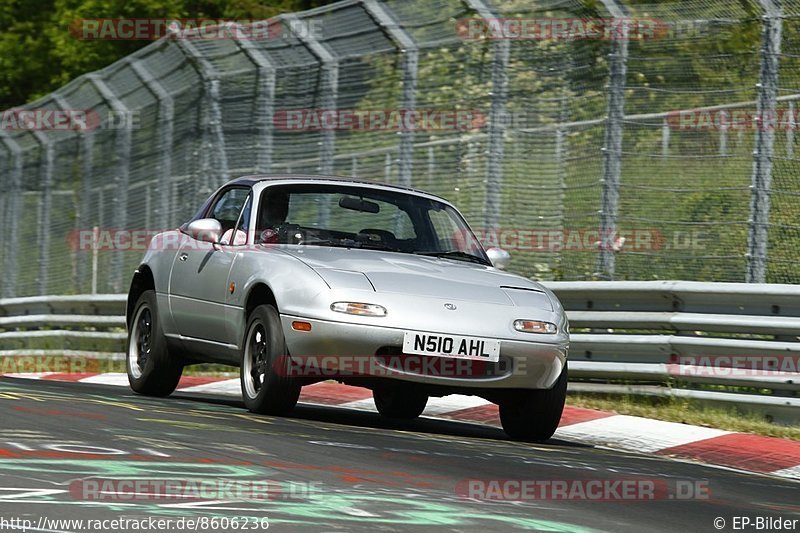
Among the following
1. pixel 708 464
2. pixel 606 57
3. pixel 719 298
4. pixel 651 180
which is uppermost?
pixel 606 57

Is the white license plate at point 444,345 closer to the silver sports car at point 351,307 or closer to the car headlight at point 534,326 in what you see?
the silver sports car at point 351,307

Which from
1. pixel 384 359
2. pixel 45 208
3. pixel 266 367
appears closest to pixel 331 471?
pixel 384 359

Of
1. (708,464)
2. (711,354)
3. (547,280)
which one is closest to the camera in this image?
(708,464)

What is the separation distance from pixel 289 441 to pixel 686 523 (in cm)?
220

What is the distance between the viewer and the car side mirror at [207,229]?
1005 cm

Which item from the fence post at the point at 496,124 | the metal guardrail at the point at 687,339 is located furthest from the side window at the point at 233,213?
the fence post at the point at 496,124

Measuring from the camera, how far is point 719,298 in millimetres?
10922

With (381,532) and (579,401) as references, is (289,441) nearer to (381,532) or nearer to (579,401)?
(381,532)

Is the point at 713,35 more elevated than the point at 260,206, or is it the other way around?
the point at 713,35

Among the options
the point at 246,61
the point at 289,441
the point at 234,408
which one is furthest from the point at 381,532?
the point at 246,61

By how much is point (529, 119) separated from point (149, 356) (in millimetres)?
4179

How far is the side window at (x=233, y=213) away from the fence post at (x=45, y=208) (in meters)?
11.6

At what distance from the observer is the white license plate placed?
8664 millimetres

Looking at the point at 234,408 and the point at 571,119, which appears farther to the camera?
the point at 571,119
